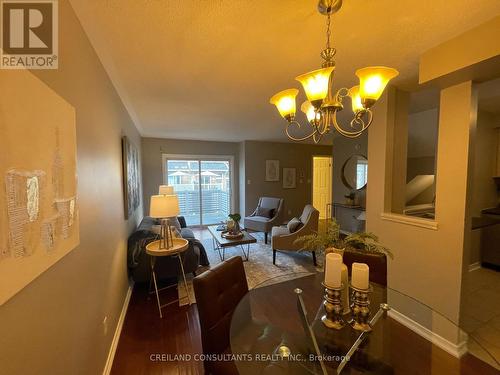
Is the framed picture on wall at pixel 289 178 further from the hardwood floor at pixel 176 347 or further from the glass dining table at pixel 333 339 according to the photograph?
the glass dining table at pixel 333 339

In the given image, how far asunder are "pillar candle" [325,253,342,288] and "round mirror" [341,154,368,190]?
13.2 feet

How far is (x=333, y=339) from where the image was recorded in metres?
1.25

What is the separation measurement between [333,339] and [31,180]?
1.65m

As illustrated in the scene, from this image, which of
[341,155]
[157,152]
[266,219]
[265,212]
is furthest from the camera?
[157,152]

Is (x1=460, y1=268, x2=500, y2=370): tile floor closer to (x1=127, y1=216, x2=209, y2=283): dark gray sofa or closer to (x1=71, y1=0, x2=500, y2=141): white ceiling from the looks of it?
(x1=71, y1=0, x2=500, y2=141): white ceiling

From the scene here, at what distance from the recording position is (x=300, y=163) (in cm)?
649

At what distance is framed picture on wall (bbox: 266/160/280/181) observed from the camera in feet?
20.1

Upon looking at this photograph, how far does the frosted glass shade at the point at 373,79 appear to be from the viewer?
114 cm

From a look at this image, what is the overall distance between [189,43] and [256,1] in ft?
2.05

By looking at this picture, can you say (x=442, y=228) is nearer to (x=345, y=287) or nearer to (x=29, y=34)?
(x=345, y=287)

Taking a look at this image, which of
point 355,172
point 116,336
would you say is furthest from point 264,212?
point 116,336

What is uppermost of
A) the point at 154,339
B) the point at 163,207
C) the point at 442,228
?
the point at 163,207

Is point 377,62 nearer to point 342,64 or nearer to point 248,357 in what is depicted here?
point 342,64

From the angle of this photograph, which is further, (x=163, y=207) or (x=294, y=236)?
(x=294, y=236)
